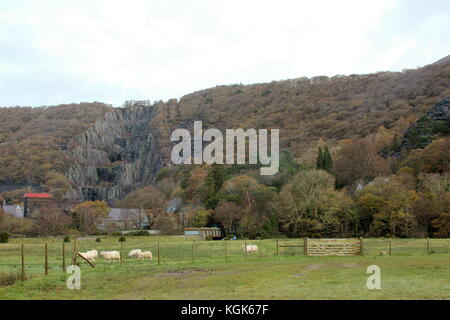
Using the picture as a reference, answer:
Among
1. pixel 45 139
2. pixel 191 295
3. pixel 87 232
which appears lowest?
pixel 87 232

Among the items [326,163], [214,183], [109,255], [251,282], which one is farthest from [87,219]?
[251,282]

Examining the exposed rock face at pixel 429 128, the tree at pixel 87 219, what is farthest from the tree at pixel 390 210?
the tree at pixel 87 219

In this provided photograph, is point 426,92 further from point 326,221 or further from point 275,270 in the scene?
point 275,270

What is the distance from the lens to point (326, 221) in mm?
64062

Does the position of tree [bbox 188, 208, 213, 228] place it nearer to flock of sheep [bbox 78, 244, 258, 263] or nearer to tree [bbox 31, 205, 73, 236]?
tree [bbox 31, 205, 73, 236]

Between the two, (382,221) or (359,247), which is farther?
(382,221)

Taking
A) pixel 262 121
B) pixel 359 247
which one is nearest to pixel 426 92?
pixel 262 121

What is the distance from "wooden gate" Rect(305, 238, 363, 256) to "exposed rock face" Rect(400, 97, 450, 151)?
202ft

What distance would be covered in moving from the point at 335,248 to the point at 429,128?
68.8 meters

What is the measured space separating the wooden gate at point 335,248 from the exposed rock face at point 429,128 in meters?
61.7

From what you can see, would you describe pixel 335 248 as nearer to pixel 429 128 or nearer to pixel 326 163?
pixel 326 163

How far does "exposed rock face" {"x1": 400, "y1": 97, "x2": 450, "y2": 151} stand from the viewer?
9156 cm
